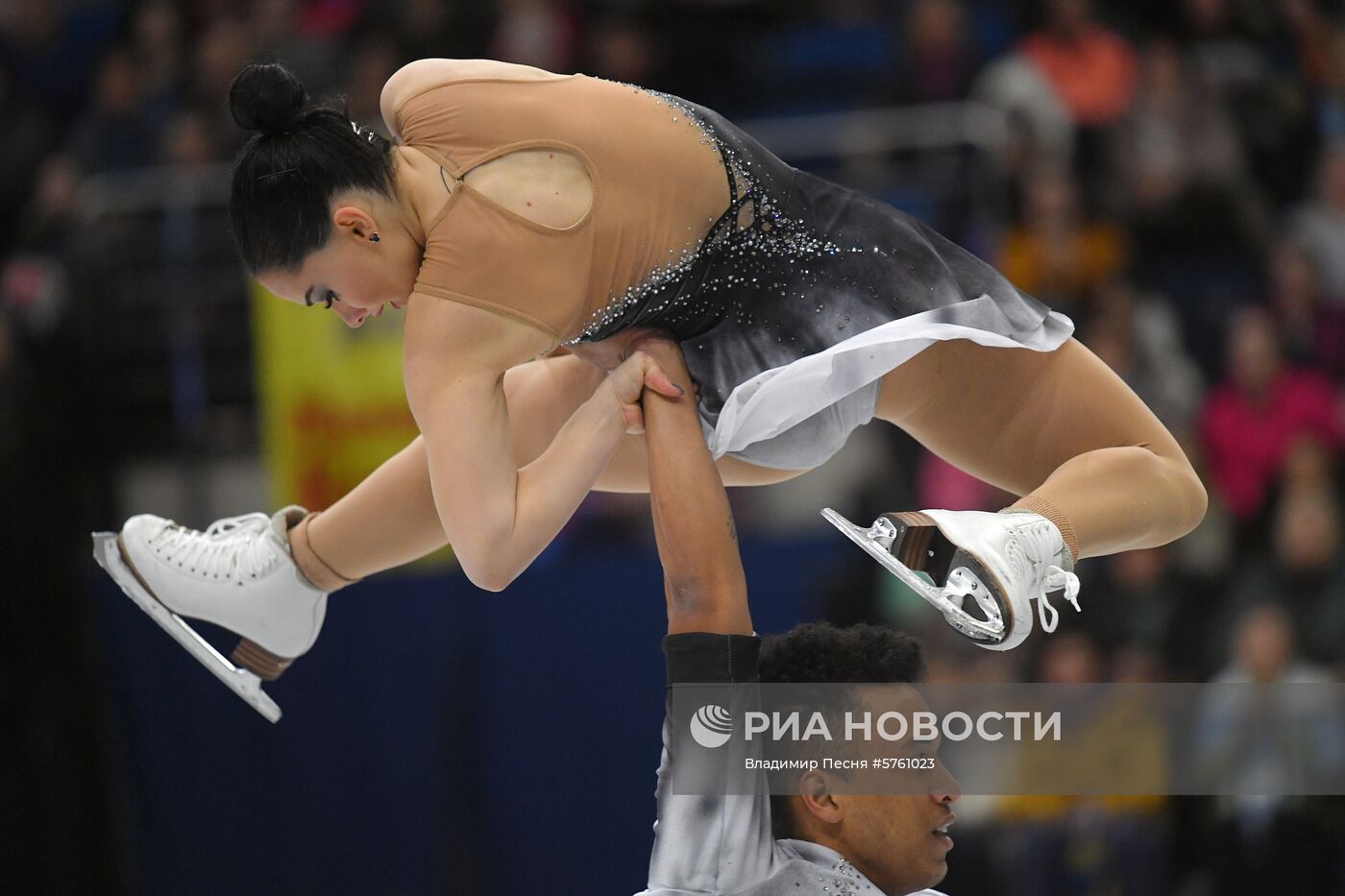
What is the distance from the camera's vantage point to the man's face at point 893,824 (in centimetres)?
243

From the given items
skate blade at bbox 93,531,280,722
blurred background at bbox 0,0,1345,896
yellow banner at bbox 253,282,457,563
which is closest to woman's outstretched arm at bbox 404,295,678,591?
skate blade at bbox 93,531,280,722

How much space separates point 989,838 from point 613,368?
2.44 m

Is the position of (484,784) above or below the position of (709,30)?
below

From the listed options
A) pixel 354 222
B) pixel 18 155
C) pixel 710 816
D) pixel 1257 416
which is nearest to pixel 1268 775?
pixel 1257 416

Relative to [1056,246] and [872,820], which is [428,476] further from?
[1056,246]

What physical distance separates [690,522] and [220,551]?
1.00m

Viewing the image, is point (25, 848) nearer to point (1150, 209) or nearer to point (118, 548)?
point (118, 548)

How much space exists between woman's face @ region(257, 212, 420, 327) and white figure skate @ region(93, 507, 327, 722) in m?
0.62

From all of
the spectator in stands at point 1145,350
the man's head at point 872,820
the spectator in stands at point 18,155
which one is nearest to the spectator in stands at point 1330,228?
the spectator in stands at point 1145,350

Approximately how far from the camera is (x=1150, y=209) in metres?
5.50

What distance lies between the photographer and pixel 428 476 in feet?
9.57

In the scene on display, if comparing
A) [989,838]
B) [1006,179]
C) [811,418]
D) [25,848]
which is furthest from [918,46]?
[25,848]

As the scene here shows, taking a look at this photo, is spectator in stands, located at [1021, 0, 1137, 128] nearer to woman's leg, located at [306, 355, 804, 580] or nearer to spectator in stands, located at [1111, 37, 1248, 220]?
spectator in stands, located at [1111, 37, 1248, 220]

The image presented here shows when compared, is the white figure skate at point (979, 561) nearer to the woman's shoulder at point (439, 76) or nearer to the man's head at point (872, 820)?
the man's head at point (872, 820)
